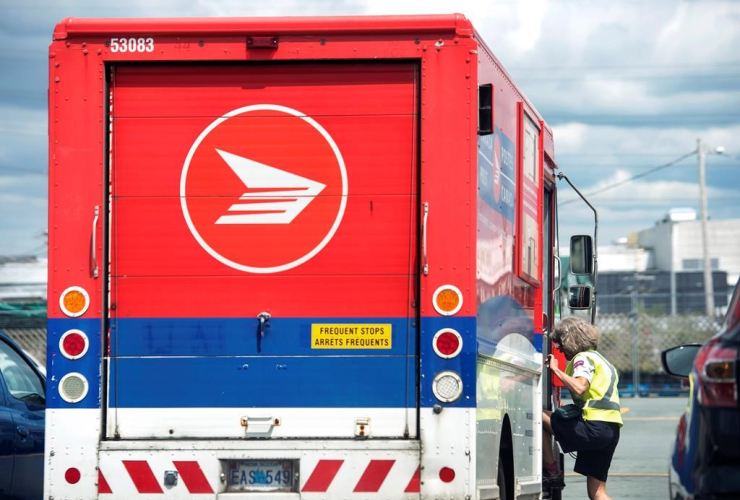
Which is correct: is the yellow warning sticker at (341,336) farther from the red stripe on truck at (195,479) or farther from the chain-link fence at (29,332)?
the chain-link fence at (29,332)

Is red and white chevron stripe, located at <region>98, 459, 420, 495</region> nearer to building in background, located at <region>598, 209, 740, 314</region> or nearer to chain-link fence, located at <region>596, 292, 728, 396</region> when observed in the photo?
chain-link fence, located at <region>596, 292, 728, 396</region>

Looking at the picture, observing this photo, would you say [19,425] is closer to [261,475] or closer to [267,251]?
[261,475]

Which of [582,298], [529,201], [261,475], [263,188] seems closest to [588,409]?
[529,201]

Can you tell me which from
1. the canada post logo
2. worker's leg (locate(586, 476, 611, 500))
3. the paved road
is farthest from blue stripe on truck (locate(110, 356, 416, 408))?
the paved road

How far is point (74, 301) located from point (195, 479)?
1183 millimetres

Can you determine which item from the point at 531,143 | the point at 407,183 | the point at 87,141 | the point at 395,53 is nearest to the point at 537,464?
the point at 531,143

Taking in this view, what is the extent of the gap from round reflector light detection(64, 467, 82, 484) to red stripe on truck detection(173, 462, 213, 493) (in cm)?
54

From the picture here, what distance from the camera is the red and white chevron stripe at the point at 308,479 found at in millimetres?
6531

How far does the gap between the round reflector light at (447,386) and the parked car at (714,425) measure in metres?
1.72

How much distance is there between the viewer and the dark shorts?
891 centimetres

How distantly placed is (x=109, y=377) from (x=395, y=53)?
94.0 inches

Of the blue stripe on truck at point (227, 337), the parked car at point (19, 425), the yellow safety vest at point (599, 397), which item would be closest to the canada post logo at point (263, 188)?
the blue stripe on truck at point (227, 337)

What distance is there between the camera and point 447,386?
655 centimetres

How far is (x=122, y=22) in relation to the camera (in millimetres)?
6789
